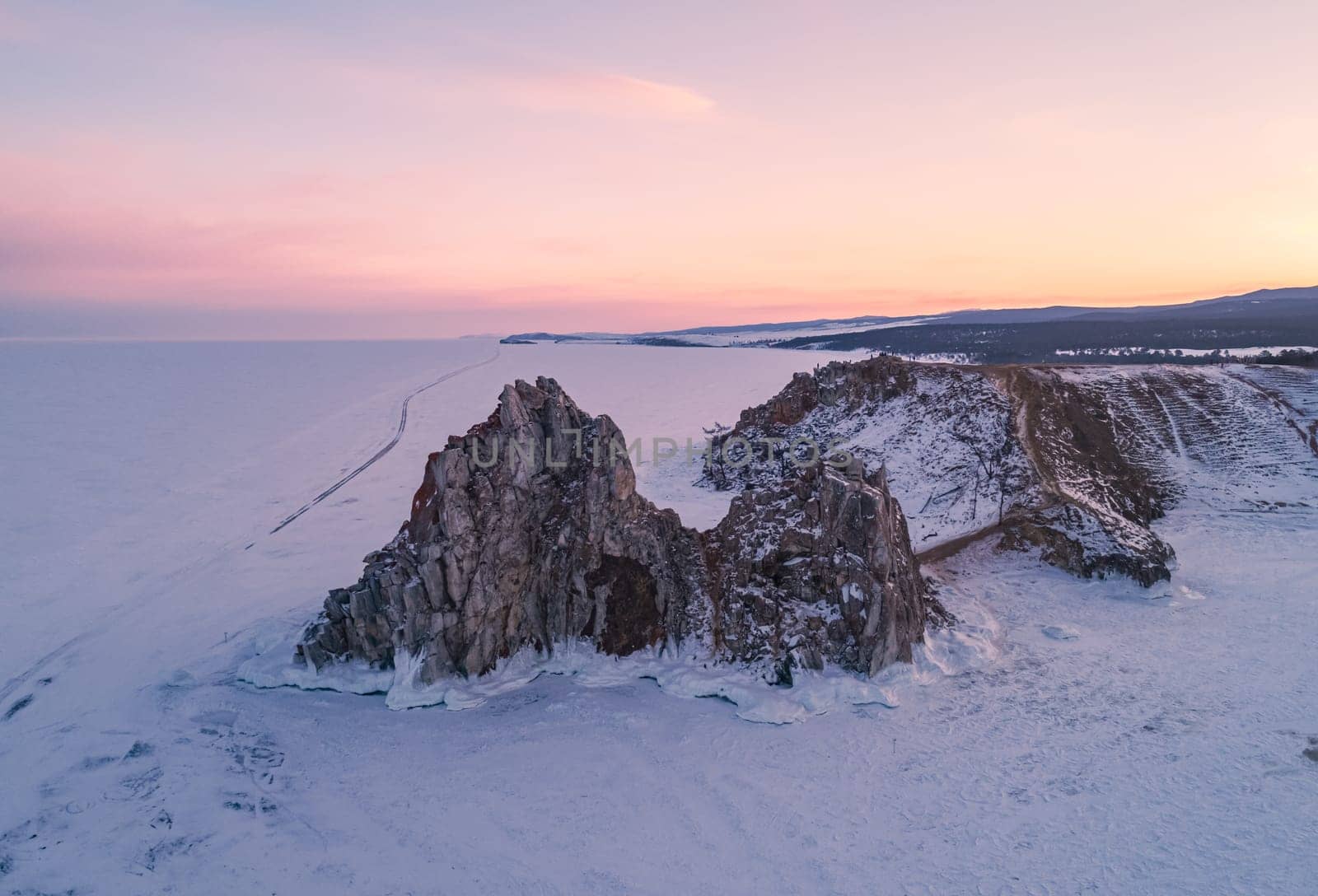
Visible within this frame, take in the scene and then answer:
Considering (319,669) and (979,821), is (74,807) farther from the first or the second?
(979,821)

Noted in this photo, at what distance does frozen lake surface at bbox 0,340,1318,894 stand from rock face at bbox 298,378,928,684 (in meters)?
1.61

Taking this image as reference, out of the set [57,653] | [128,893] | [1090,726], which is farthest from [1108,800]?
[57,653]

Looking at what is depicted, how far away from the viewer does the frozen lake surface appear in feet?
41.3

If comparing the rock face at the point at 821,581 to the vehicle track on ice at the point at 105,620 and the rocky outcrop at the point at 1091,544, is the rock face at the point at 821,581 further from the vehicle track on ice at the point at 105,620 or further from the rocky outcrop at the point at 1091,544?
the vehicle track on ice at the point at 105,620

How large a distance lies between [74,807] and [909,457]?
3415 cm

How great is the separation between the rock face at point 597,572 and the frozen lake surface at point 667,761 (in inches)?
63.5

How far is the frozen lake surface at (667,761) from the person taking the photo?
1258 cm

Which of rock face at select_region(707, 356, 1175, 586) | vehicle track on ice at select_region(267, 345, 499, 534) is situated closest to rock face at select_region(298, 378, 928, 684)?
rock face at select_region(707, 356, 1175, 586)

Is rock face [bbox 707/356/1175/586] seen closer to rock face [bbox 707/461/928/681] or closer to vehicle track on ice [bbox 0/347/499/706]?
rock face [bbox 707/461/928/681]

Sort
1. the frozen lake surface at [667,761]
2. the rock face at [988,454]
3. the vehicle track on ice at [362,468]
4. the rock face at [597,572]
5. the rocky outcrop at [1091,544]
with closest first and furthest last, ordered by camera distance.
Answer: the frozen lake surface at [667,761] < the rock face at [597,572] < the rocky outcrop at [1091,544] < the rock face at [988,454] < the vehicle track on ice at [362,468]

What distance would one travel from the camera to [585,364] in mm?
133875

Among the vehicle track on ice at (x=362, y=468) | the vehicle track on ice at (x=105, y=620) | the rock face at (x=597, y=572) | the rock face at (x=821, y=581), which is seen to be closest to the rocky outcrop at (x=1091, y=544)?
the rock face at (x=821, y=581)

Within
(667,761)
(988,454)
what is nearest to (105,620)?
(667,761)

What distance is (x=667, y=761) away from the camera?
15.5m
